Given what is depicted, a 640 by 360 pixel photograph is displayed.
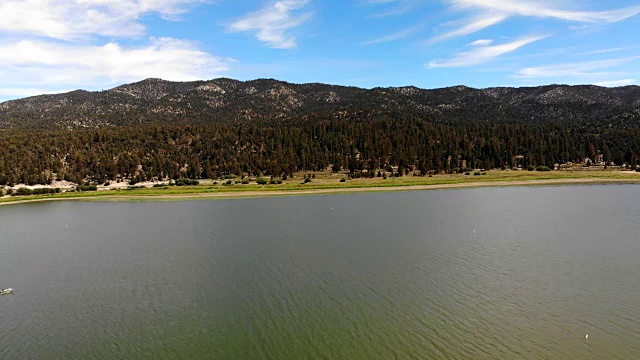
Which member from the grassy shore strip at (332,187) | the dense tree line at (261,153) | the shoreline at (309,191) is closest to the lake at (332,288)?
the shoreline at (309,191)

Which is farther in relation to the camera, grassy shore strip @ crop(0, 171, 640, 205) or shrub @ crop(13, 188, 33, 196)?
shrub @ crop(13, 188, 33, 196)

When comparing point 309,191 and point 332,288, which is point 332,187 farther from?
point 332,288

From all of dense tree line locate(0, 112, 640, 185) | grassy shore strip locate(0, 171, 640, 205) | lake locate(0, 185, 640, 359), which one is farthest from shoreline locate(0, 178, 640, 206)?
lake locate(0, 185, 640, 359)

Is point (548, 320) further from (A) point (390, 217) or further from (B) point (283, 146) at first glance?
(B) point (283, 146)

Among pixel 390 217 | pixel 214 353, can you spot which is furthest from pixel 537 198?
pixel 214 353

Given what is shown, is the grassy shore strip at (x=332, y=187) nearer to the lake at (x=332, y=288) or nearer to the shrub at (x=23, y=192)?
the shrub at (x=23, y=192)

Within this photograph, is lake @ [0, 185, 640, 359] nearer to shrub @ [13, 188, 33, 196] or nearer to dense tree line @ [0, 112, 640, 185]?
shrub @ [13, 188, 33, 196]

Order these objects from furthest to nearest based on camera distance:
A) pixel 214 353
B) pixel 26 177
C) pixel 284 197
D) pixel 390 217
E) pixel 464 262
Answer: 1. pixel 26 177
2. pixel 284 197
3. pixel 390 217
4. pixel 464 262
5. pixel 214 353
